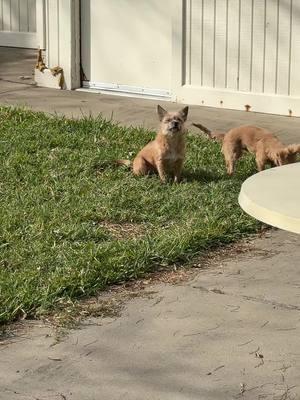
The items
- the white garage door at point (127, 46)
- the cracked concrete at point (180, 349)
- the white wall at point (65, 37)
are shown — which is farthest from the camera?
the white wall at point (65, 37)

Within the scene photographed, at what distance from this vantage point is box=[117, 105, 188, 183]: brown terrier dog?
25.6 ft

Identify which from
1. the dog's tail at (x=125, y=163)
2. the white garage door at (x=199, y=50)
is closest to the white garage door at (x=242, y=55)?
the white garage door at (x=199, y=50)

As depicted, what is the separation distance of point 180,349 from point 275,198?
Result: 3.67ft

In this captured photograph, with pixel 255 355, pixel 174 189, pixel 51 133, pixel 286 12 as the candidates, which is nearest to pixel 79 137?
pixel 51 133

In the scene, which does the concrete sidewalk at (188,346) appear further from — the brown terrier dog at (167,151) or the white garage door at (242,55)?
the white garage door at (242,55)

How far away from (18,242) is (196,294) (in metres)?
1.26

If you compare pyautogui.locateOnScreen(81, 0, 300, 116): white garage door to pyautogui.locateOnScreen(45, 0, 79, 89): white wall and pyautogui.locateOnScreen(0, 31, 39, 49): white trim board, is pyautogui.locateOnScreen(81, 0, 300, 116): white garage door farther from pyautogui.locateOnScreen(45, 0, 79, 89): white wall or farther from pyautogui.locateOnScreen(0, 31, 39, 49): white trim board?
pyautogui.locateOnScreen(0, 31, 39, 49): white trim board

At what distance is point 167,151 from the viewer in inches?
309

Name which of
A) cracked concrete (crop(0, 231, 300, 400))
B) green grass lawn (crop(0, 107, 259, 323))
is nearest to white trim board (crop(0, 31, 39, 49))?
green grass lawn (crop(0, 107, 259, 323))

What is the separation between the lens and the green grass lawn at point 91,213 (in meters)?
5.75

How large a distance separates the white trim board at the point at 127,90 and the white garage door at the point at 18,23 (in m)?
2.85

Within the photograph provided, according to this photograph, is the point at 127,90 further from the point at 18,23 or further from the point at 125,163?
the point at 18,23

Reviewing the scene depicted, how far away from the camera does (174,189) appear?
7637mm

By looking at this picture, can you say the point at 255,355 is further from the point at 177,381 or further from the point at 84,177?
the point at 84,177
